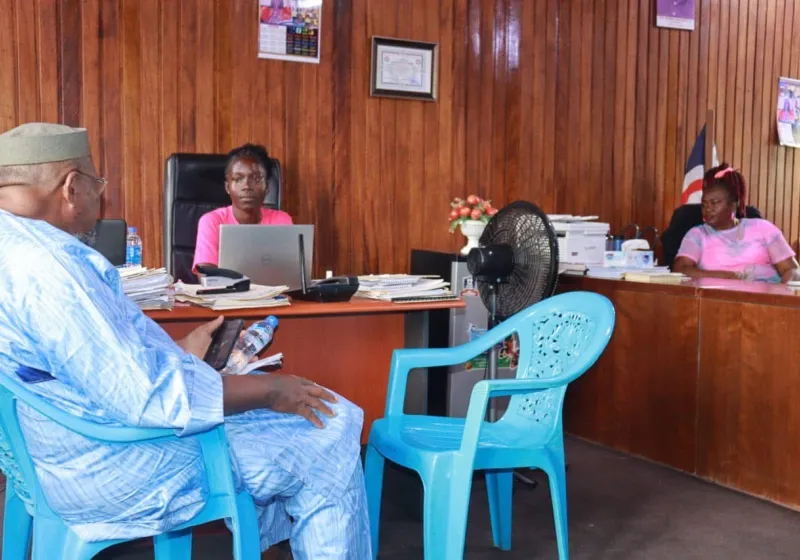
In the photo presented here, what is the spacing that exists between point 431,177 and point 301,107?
84 centimetres

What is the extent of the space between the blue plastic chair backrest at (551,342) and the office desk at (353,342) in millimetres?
389

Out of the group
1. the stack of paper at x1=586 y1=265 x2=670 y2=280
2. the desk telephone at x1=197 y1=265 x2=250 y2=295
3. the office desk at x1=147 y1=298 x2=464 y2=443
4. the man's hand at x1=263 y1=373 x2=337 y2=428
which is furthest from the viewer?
the stack of paper at x1=586 y1=265 x2=670 y2=280

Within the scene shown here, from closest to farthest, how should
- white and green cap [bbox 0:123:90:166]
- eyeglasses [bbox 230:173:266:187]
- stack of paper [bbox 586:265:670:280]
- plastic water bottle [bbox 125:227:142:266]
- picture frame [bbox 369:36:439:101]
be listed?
white and green cap [bbox 0:123:90:166] → eyeglasses [bbox 230:173:266:187] → stack of paper [bbox 586:265:670:280] → plastic water bottle [bbox 125:227:142:266] → picture frame [bbox 369:36:439:101]

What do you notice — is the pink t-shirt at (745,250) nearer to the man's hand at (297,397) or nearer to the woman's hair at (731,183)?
the woman's hair at (731,183)

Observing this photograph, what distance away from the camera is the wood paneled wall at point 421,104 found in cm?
385

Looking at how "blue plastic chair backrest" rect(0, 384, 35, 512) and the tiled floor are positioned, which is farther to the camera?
the tiled floor

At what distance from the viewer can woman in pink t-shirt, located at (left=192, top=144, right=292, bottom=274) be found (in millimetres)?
3301

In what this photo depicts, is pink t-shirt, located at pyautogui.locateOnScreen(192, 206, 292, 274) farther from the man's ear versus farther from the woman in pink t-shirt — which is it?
the man's ear

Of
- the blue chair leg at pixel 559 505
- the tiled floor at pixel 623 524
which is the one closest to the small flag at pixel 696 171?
the tiled floor at pixel 623 524

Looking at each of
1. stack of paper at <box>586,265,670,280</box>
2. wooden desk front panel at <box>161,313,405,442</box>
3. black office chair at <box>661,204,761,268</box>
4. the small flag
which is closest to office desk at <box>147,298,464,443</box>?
wooden desk front panel at <box>161,313,405,442</box>

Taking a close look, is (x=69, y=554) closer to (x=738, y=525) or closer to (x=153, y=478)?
(x=153, y=478)

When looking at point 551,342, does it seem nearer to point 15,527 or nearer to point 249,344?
point 249,344

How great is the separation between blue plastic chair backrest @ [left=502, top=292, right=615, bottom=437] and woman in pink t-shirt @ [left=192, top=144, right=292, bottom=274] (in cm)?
142

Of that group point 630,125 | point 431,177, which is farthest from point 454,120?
point 630,125
